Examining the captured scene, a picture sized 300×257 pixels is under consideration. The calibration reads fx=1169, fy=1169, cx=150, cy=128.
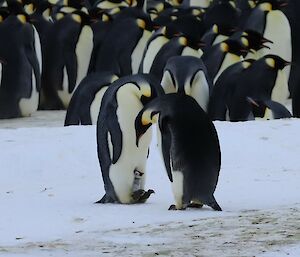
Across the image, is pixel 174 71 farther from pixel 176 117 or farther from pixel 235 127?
pixel 176 117

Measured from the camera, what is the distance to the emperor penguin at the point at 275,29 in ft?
45.6

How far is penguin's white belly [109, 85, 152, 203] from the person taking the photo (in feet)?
21.1

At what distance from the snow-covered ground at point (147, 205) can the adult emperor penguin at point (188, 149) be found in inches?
4.4

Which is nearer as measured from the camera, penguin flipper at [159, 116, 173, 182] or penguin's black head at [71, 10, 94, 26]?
penguin flipper at [159, 116, 173, 182]

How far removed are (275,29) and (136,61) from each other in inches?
67.6

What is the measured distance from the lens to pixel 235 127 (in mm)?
8516

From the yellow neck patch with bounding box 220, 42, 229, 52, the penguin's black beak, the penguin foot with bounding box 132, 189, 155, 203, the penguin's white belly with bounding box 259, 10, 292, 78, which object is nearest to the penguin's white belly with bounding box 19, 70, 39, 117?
the yellow neck patch with bounding box 220, 42, 229, 52

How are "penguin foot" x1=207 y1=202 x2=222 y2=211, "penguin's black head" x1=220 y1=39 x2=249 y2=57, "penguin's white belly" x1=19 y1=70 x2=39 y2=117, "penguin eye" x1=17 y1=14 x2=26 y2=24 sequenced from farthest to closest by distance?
1. "penguin eye" x1=17 y1=14 x2=26 y2=24
2. "penguin's black head" x1=220 y1=39 x2=249 y2=57
3. "penguin's white belly" x1=19 y1=70 x2=39 y2=117
4. "penguin foot" x1=207 y1=202 x2=222 y2=211

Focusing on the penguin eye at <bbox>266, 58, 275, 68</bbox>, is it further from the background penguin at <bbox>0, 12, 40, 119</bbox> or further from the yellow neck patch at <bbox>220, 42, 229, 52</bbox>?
the background penguin at <bbox>0, 12, 40, 119</bbox>

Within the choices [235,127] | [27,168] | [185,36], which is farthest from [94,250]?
[185,36]

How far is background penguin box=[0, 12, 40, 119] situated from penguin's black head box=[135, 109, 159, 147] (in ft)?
19.9

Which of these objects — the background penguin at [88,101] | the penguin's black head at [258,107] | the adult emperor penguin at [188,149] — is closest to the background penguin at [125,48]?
the background penguin at [88,101]

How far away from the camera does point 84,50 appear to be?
13508 millimetres

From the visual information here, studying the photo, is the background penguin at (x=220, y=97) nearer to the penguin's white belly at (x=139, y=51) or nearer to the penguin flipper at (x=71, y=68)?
the penguin's white belly at (x=139, y=51)
